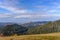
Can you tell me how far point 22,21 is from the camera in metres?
1.75

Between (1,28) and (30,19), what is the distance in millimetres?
463

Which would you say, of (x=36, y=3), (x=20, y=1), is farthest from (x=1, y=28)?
(x=36, y=3)

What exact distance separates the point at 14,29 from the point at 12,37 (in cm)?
12

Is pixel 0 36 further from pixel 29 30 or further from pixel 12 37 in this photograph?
pixel 29 30

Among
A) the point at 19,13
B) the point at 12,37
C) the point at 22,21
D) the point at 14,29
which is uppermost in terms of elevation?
the point at 19,13

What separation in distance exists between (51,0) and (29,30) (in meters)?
0.57

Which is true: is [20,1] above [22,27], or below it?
above

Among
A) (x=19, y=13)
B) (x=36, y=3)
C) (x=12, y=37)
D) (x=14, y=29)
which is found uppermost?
(x=36, y=3)

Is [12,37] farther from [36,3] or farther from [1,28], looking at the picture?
[36,3]

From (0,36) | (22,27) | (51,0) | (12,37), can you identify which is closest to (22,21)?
(22,27)

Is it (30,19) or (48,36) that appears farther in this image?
(30,19)

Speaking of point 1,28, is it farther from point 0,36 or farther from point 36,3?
point 36,3

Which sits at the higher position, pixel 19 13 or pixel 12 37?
pixel 19 13

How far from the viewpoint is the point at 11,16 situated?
5.77 feet
